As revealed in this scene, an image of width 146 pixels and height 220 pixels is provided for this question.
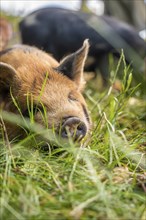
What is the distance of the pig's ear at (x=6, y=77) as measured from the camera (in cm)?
405

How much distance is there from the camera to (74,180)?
3.05m

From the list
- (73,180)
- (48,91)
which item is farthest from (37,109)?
(73,180)

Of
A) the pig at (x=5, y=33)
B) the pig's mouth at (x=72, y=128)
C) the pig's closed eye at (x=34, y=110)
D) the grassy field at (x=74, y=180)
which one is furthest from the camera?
the pig at (x=5, y=33)

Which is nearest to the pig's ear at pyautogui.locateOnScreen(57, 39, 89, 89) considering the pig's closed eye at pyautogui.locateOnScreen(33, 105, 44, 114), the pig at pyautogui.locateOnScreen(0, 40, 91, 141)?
the pig at pyautogui.locateOnScreen(0, 40, 91, 141)

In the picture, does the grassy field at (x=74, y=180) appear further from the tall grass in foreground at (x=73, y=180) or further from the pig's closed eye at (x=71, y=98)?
the pig's closed eye at (x=71, y=98)

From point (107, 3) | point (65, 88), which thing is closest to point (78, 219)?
point (65, 88)

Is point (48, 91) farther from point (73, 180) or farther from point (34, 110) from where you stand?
point (73, 180)

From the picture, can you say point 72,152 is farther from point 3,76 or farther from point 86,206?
point 3,76

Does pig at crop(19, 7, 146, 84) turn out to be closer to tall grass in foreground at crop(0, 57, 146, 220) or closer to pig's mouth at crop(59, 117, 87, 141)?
tall grass in foreground at crop(0, 57, 146, 220)

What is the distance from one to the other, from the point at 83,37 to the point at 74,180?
4.06m

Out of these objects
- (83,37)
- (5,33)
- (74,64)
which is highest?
(74,64)

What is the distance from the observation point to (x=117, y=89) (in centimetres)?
643

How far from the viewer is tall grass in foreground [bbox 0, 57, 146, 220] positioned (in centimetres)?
265

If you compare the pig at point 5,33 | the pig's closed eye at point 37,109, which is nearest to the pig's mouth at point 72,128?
the pig's closed eye at point 37,109
